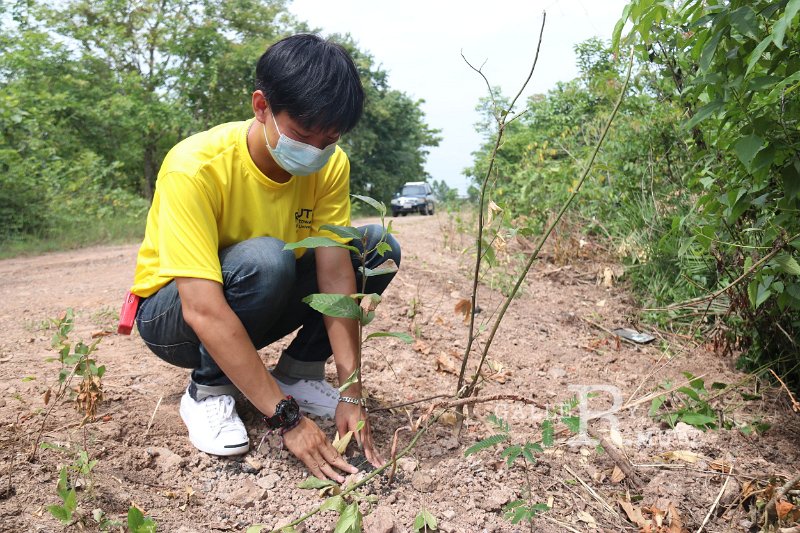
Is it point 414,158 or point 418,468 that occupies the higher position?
point 414,158

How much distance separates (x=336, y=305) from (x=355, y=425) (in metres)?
0.40

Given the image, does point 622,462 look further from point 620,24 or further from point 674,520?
point 620,24

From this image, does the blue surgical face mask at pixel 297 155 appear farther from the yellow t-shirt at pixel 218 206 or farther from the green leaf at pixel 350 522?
the green leaf at pixel 350 522

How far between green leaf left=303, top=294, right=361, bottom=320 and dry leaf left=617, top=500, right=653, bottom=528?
88 cm

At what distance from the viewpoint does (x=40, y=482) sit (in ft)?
4.93

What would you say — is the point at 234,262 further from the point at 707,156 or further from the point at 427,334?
the point at 707,156

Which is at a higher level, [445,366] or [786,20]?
[786,20]

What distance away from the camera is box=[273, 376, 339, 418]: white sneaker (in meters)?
2.09

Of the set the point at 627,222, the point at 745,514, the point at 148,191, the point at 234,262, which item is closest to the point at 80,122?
the point at 148,191

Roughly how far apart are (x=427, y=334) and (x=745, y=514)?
5.31 ft

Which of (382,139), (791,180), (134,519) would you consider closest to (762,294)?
(791,180)

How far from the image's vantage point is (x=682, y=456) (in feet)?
6.36

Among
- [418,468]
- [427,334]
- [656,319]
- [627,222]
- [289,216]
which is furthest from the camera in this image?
[627,222]

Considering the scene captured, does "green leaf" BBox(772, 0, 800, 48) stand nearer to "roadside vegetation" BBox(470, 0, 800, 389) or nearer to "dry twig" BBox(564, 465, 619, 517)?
"roadside vegetation" BBox(470, 0, 800, 389)
